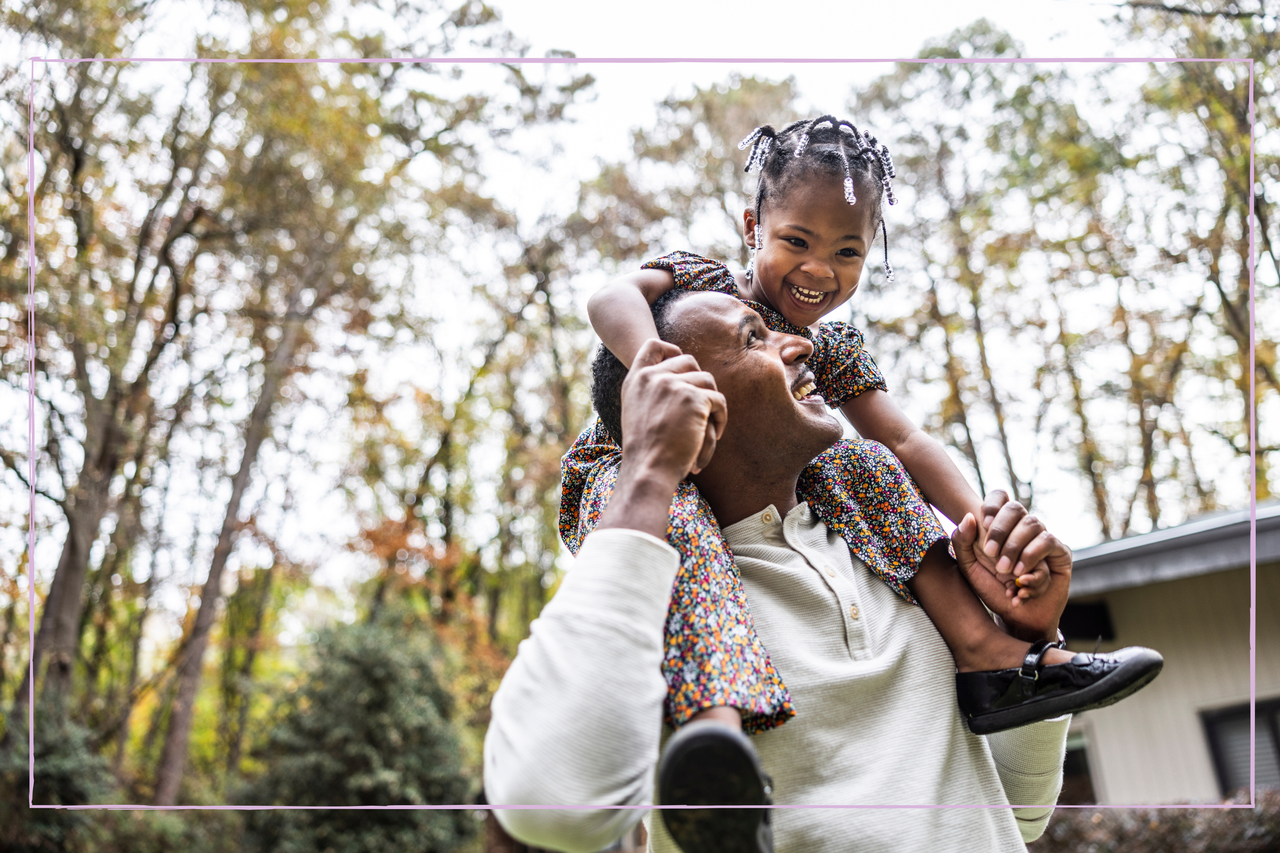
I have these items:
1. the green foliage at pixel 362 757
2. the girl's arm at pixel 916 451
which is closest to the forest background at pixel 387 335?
the green foliage at pixel 362 757

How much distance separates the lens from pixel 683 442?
3.78 ft

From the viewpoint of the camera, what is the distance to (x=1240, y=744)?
7793 millimetres

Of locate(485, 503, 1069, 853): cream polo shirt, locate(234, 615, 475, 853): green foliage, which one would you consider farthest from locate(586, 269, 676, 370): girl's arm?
locate(234, 615, 475, 853): green foliage

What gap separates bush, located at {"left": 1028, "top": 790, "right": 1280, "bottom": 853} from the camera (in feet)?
21.9

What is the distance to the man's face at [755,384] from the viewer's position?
56.4 inches

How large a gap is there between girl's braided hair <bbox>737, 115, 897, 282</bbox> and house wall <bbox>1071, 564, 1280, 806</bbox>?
7302 mm

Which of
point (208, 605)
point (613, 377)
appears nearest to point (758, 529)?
point (613, 377)

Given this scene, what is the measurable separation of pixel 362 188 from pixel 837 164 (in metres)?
13.0

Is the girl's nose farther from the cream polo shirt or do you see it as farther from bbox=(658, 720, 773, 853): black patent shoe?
bbox=(658, 720, 773, 853): black patent shoe

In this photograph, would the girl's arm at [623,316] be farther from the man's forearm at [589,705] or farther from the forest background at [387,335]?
the forest background at [387,335]

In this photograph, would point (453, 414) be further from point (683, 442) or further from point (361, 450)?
point (683, 442)

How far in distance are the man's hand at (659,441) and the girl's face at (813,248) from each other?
1.84 ft

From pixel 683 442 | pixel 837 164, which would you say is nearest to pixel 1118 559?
pixel 837 164

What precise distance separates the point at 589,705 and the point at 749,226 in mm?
1214
